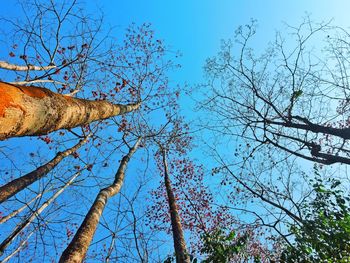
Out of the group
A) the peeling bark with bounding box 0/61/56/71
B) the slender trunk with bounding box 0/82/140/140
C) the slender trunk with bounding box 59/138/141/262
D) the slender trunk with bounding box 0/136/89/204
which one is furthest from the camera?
the slender trunk with bounding box 0/136/89/204

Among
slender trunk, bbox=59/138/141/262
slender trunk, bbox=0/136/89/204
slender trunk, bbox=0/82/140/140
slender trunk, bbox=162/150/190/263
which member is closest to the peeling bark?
slender trunk, bbox=0/136/89/204

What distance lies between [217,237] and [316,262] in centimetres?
224

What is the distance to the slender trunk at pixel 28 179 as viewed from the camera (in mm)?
6008

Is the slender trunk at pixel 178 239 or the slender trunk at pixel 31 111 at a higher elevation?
the slender trunk at pixel 178 239

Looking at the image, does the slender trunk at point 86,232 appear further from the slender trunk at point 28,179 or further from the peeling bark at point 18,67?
the peeling bark at point 18,67

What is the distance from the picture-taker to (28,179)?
6664 millimetres

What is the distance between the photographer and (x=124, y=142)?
9977mm

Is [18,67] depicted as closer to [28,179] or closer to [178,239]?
[28,179]

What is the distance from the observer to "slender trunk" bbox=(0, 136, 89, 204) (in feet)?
19.7

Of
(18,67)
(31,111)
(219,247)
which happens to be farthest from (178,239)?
(31,111)

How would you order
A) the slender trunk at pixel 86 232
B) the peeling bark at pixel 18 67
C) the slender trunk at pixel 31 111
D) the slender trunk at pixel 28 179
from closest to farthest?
the slender trunk at pixel 31 111
the slender trunk at pixel 86 232
the peeling bark at pixel 18 67
the slender trunk at pixel 28 179

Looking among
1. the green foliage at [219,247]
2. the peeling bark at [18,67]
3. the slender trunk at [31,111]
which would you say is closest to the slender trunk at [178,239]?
the green foliage at [219,247]

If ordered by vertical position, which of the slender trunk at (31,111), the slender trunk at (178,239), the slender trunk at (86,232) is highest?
the slender trunk at (178,239)

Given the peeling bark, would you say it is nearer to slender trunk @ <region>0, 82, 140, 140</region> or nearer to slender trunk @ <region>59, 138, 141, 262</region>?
slender trunk @ <region>59, 138, 141, 262</region>
